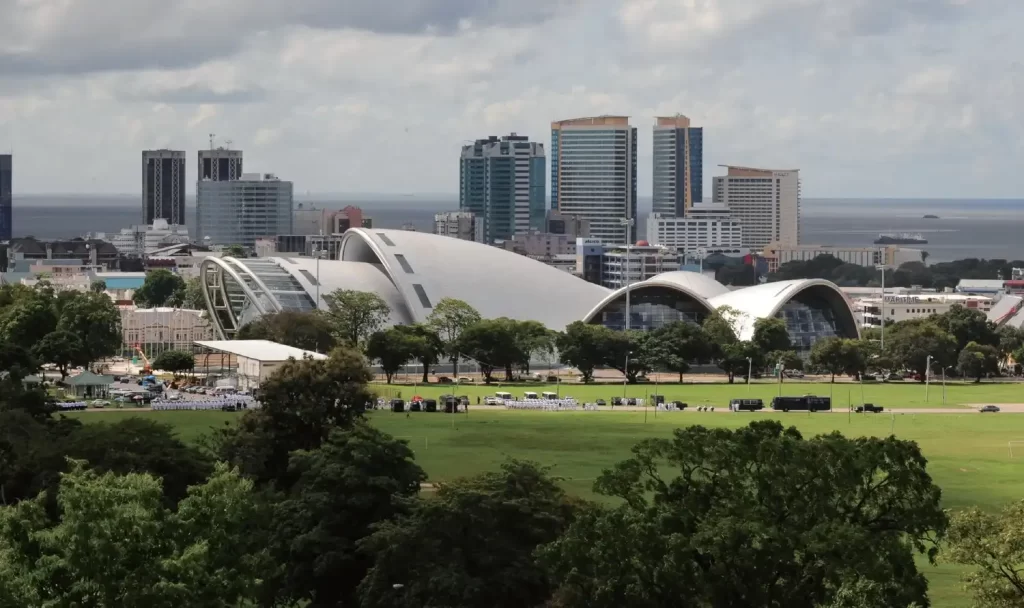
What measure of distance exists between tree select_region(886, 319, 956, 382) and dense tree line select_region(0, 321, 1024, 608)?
174 feet

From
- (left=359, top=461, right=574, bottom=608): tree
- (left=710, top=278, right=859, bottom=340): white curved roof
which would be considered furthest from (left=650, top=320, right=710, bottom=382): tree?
(left=359, top=461, right=574, bottom=608): tree

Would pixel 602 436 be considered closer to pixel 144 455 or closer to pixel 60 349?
pixel 144 455

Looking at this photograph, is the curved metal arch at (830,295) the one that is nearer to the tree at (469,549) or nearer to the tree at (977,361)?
the tree at (977,361)

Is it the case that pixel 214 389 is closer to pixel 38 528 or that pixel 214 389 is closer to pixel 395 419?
pixel 395 419

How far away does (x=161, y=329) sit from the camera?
9512 cm

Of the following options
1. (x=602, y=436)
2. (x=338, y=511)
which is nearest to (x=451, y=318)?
(x=602, y=436)

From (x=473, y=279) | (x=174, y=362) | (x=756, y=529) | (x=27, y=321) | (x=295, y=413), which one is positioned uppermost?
(x=473, y=279)

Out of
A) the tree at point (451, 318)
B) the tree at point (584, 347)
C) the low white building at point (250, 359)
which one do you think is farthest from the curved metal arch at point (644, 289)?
the low white building at point (250, 359)

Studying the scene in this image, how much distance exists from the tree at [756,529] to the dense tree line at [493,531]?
0.03 metres

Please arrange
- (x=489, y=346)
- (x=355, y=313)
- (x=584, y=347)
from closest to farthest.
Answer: (x=489, y=346)
(x=584, y=347)
(x=355, y=313)

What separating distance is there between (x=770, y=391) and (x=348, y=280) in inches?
1145

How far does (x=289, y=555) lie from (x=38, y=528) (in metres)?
6.71

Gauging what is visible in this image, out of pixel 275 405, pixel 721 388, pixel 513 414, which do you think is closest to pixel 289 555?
pixel 275 405

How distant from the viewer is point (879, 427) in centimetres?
5300
